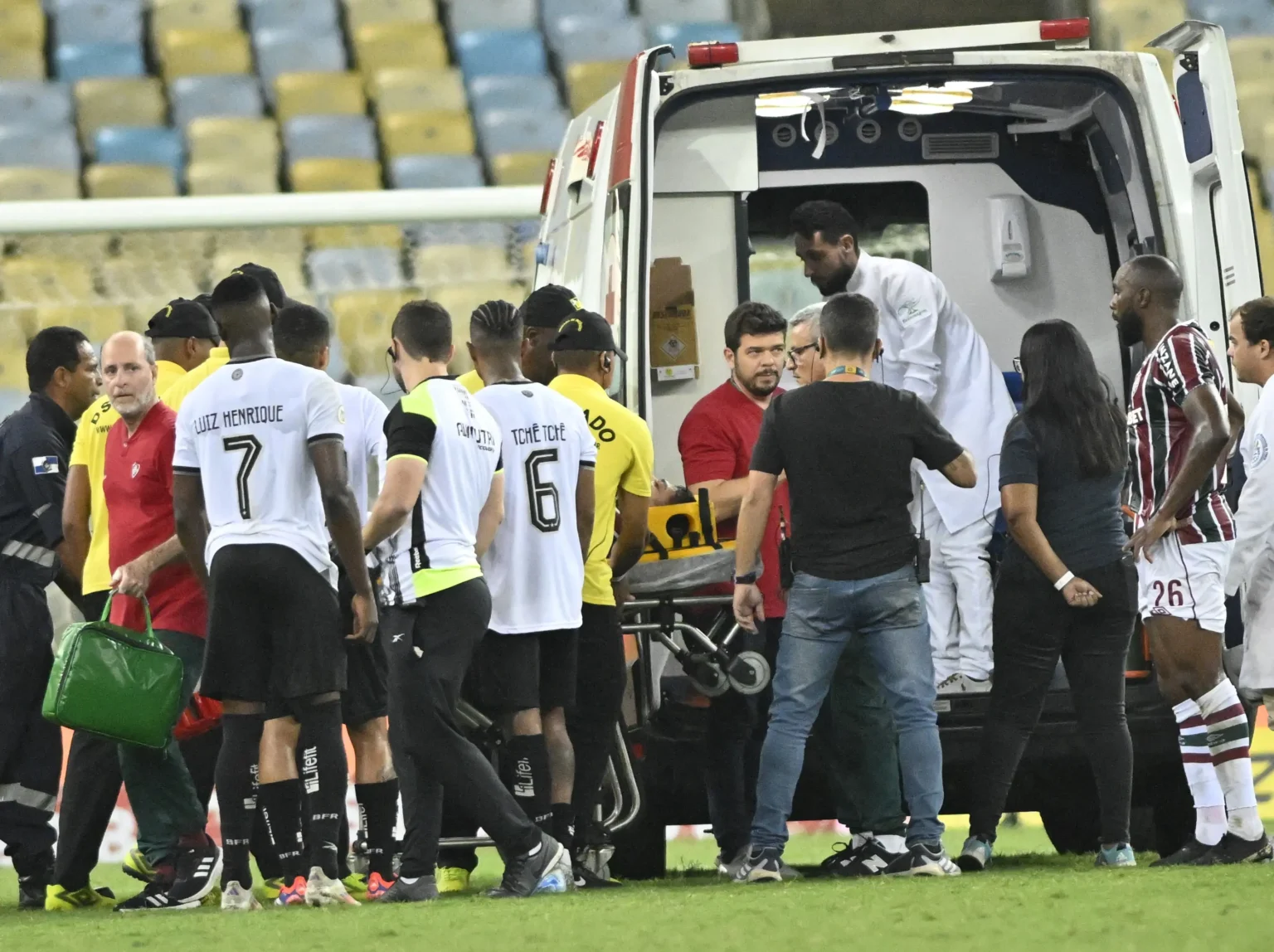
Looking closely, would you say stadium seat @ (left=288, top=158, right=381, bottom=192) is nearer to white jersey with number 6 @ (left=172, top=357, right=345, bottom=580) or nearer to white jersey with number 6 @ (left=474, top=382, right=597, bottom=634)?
white jersey with number 6 @ (left=474, top=382, right=597, bottom=634)

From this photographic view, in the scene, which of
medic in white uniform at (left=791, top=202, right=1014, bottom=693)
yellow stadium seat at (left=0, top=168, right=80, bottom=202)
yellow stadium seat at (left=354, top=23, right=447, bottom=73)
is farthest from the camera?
yellow stadium seat at (left=354, top=23, right=447, bottom=73)

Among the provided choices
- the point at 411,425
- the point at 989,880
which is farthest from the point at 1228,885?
the point at 411,425

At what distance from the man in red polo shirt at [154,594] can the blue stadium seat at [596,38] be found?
1005 centimetres

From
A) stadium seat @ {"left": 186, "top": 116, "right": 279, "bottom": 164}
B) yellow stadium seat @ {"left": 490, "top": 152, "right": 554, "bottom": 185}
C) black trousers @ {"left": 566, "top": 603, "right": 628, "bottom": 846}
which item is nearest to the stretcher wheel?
black trousers @ {"left": 566, "top": 603, "right": 628, "bottom": 846}

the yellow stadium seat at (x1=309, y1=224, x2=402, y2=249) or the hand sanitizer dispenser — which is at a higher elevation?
the yellow stadium seat at (x1=309, y1=224, x2=402, y2=249)

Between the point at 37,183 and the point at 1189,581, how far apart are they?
30.8 feet

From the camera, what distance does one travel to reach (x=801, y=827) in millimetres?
9852

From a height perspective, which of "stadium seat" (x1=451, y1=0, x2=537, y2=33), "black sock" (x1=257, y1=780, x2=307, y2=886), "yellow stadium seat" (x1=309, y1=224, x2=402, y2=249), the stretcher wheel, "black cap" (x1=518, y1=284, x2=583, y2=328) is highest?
"stadium seat" (x1=451, y1=0, x2=537, y2=33)

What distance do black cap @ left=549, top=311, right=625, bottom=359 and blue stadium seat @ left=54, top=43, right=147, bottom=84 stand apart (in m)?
9.95

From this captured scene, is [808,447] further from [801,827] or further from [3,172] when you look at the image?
[3,172]

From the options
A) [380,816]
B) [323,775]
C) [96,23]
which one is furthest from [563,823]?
[96,23]

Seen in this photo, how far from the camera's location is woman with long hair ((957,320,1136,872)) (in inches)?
239

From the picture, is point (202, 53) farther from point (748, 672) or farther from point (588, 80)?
point (748, 672)

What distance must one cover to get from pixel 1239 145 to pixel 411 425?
2753 millimetres
